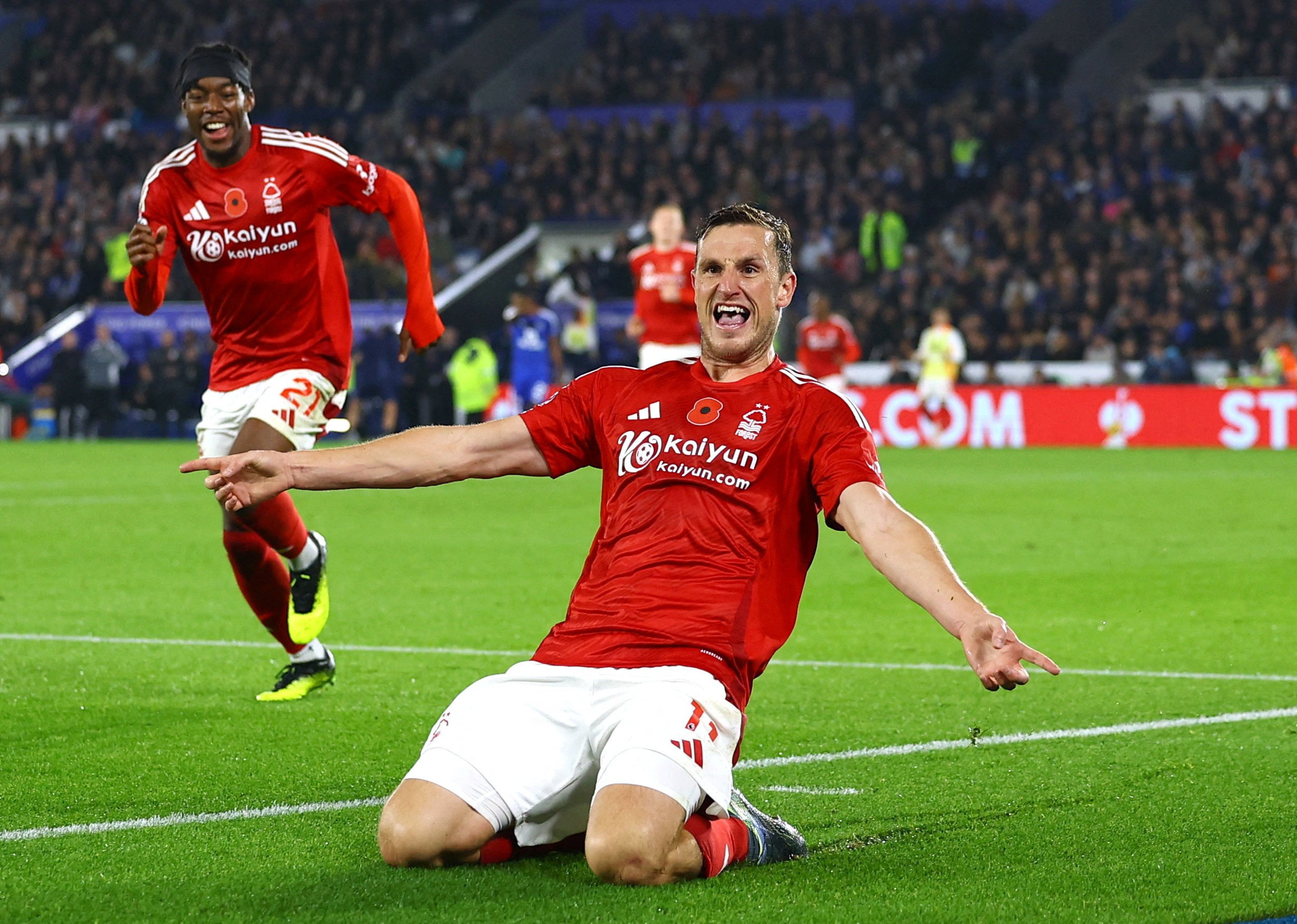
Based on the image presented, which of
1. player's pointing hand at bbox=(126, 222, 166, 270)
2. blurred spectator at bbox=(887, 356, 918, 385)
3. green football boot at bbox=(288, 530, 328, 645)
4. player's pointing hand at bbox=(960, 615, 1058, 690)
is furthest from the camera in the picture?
blurred spectator at bbox=(887, 356, 918, 385)

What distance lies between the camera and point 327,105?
1478 inches

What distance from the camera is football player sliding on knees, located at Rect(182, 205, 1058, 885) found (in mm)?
3977

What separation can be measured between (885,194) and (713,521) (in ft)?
89.6

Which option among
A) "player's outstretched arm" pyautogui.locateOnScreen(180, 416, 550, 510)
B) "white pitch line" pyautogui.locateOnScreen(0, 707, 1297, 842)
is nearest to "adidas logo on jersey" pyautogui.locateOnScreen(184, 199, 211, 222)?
"player's outstretched arm" pyautogui.locateOnScreen(180, 416, 550, 510)

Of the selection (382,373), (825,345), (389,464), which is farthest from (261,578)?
(382,373)

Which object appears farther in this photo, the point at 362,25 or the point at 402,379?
the point at 362,25

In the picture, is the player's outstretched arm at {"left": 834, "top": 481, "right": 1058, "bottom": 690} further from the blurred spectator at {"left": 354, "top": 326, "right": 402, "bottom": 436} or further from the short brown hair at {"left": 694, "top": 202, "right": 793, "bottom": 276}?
the blurred spectator at {"left": 354, "top": 326, "right": 402, "bottom": 436}

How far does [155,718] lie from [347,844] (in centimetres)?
197

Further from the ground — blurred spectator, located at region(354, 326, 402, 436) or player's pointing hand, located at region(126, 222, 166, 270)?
player's pointing hand, located at region(126, 222, 166, 270)

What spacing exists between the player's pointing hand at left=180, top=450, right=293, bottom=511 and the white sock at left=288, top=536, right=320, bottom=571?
2572 millimetres

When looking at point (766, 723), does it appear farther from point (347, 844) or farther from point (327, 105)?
point (327, 105)

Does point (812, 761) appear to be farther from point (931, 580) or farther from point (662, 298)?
point (662, 298)

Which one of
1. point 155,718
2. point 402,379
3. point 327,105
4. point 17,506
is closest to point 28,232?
point 327,105

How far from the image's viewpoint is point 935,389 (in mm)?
25125
